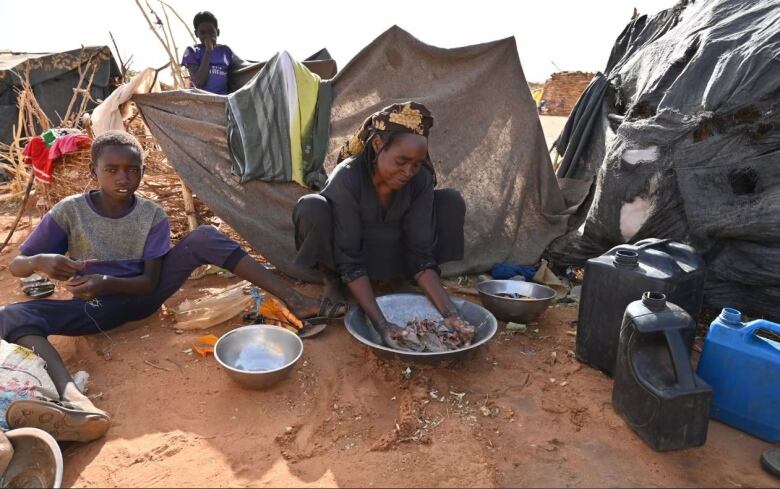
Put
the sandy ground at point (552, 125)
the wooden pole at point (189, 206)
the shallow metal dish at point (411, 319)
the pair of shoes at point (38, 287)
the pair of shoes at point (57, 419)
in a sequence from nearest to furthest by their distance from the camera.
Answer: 1. the pair of shoes at point (57, 419)
2. the shallow metal dish at point (411, 319)
3. the pair of shoes at point (38, 287)
4. the wooden pole at point (189, 206)
5. the sandy ground at point (552, 125)

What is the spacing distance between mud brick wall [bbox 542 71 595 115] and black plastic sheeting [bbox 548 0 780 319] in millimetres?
11535

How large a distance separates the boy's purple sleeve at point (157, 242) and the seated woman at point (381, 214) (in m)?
0.65

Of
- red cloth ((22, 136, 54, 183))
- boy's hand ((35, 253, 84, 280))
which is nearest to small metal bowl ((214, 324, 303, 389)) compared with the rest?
boy's hand ((35, 253, 84, 280))

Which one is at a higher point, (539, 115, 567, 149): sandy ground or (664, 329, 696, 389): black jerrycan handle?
(539, 115, 567, 149): sandy ground

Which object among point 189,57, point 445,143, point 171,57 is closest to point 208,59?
point 189,57

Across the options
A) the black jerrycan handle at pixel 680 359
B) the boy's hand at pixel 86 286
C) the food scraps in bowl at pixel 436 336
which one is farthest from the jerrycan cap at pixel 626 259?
the boy's hand at pixel 86 286

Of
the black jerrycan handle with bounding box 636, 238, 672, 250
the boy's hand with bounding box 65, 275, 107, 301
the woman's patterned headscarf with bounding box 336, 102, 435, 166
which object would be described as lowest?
the boy's hand with bounding box 65, 275, 107, 301

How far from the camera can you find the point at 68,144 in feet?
10.8

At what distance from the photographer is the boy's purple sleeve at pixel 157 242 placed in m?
2.39

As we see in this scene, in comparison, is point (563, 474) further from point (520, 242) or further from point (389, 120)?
point (520, 242)

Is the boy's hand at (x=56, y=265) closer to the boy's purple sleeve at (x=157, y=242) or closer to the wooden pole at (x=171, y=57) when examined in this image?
the boy's purple sleeve at (x=157, y=242)

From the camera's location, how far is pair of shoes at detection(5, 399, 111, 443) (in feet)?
5.27

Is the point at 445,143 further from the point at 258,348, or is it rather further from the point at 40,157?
the point at 40,157

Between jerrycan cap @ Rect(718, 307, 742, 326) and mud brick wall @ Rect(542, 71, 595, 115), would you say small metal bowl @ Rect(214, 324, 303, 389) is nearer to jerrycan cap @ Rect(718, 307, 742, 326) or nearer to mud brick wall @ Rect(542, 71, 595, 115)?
jerrycan cap @ Rect(718, 307, 742, 326)
